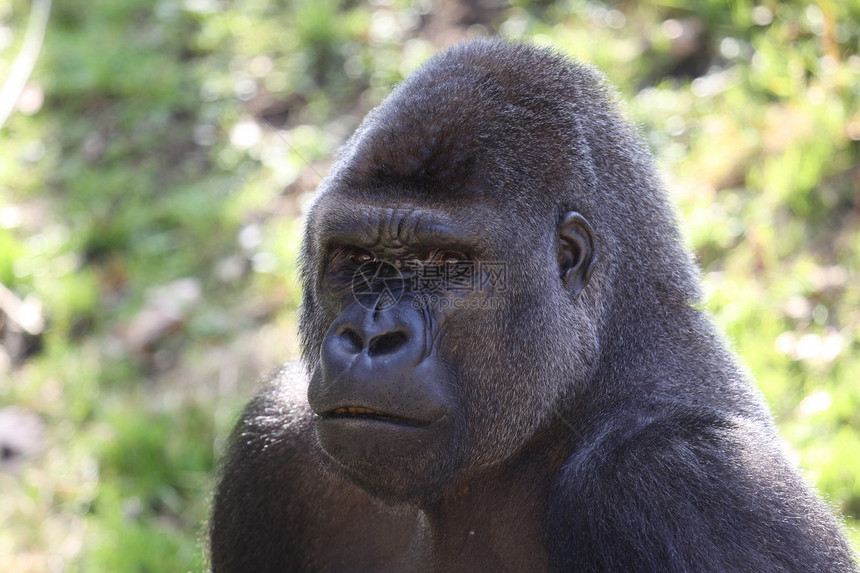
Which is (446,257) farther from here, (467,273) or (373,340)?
(373,340)

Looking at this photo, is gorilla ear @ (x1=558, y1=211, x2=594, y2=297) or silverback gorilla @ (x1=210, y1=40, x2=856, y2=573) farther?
gorilla ear @ (x1=558, y1=211, x2=594, y2=297)

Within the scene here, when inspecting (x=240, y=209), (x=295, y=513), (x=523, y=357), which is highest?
(x=523, y=357)

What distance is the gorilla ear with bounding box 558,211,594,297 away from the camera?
3.29 m

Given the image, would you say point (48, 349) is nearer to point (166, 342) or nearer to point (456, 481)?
point (166, 342)

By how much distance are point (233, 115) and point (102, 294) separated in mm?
1981

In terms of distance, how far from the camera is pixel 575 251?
3316mm

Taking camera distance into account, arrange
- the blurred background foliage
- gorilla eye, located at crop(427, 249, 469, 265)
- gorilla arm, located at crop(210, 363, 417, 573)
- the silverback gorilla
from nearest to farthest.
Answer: the silverback gorilla
gorilla eye, located at crop(427, 249, 469, 265)
gorilla arm, located at crop(210, 363, 417, 573)
the blurred background foliage

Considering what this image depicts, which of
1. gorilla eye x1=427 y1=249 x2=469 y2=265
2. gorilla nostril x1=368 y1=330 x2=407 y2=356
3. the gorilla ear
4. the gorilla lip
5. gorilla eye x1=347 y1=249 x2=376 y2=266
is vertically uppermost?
the gorilla ear

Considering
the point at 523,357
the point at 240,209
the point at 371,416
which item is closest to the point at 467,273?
the point at 523,357

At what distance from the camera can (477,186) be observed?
10.6 feet

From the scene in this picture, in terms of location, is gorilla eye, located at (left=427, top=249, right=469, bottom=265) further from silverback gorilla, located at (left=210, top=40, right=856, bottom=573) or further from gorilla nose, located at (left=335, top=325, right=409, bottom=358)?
gorilla nose, located at (left=335, top=325, right=409, bottom=358)

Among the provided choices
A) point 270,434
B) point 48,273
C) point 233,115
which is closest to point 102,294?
point 48,273

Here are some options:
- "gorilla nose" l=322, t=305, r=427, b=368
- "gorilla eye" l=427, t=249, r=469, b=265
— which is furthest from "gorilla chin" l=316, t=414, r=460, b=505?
"gorilla eye" l=427, t=249, r=469, b=265

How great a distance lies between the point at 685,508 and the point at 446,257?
1.11 metres
